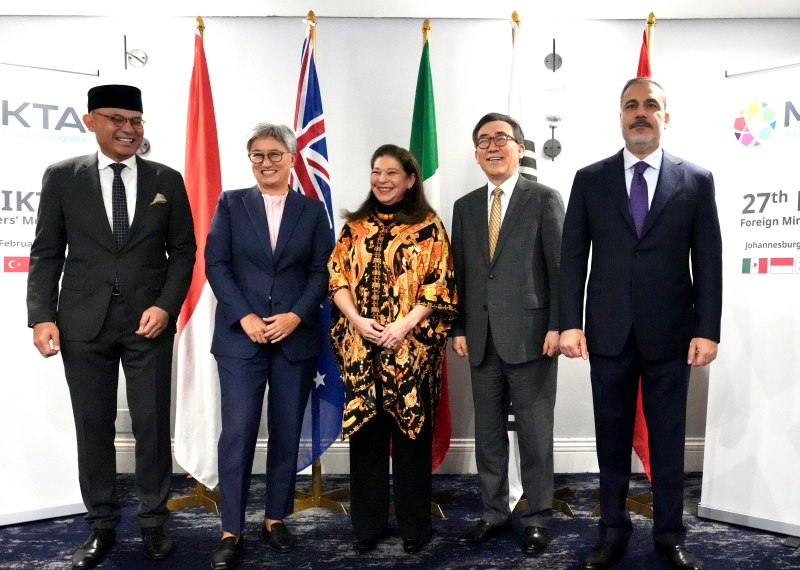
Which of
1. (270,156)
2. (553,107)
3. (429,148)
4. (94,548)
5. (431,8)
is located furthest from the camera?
(553,107)

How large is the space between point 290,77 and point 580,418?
261 centimetres

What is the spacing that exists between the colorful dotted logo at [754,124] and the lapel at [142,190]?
257 cm

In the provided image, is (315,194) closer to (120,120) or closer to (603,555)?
(120,120)

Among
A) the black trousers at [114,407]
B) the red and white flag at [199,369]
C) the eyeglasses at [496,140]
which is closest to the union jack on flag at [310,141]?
the red and white flag at [199,369]

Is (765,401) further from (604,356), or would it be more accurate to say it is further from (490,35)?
(490,35)

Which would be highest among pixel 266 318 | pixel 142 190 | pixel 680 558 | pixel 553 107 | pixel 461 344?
pixel 553 107

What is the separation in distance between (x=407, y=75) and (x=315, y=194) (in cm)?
107

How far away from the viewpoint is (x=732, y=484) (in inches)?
122

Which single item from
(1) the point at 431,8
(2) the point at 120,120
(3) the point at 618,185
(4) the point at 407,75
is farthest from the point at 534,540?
(1) the point at 431,8

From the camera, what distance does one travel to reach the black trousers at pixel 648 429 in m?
2.46

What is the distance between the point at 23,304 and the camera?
315 cm

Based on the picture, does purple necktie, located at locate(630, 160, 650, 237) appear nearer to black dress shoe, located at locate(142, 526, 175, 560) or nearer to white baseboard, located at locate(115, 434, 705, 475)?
white baseboard, located at locate(115, 434, 705, 475)

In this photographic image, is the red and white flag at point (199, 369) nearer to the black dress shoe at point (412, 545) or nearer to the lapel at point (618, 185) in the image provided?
the black dress shoe at point (412, 545)

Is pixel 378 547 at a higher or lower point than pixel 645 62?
lower
